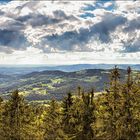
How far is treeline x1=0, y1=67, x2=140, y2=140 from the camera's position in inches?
1913

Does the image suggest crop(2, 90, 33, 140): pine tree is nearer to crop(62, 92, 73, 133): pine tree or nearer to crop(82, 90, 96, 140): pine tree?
crop(62, 92, 73, 133): pine tree

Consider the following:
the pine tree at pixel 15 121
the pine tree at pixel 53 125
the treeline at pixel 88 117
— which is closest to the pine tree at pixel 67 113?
the treeline at pixel 88 117

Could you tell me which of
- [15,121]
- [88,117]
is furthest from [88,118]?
[15,121]

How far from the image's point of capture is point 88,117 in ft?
189

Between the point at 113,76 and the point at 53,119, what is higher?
the point at 113,76

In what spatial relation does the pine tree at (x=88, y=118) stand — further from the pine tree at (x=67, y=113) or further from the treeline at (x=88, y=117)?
the pine tree at (x=67, y=113)

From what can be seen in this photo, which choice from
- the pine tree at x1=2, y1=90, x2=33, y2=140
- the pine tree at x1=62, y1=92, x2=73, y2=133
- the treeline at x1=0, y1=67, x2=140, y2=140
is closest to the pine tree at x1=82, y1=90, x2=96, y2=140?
the treeline at x1=0, y1=67, x2=140, y2=140

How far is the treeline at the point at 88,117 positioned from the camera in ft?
159

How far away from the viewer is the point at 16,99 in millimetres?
55469

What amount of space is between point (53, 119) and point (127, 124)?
66.9 ft

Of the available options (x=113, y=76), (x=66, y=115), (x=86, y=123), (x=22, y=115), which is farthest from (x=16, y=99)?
(x=113, y=76)

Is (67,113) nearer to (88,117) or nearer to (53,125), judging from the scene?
(88,117)

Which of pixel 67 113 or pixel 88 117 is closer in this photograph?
pixel 67 113

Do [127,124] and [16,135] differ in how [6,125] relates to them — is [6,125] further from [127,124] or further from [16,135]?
[127,124]
